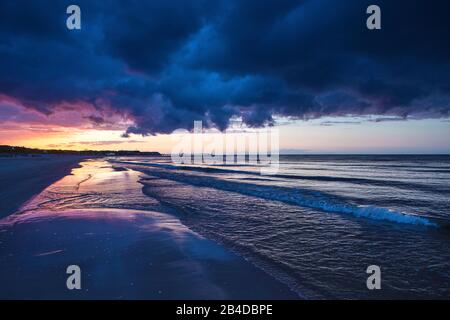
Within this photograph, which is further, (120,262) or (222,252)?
(222,252)

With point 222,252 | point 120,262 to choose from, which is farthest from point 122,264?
point 222,252

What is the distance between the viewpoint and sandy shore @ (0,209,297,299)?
4.51 metres

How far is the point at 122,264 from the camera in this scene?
5.66 m

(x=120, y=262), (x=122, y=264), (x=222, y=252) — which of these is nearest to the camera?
(x=122, y=264)

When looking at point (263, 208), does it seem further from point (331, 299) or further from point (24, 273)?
point (24, 273)

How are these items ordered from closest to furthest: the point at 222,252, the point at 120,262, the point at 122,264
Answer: the point at 122,264 → the point at 120,262 → the point at 222,252

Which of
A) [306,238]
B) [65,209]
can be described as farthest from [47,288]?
[65,209]

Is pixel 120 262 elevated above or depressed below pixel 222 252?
above

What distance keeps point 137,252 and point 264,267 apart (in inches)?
125

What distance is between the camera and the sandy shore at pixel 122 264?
4508mm

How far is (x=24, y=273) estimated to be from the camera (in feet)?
16.6

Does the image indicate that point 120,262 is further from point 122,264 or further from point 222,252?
point 222,252

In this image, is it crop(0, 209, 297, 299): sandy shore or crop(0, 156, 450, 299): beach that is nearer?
crop(0, 209, 297, 299): sandy shore

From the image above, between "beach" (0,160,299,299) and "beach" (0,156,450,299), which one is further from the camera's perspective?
"beach" (0,156,450,299)
